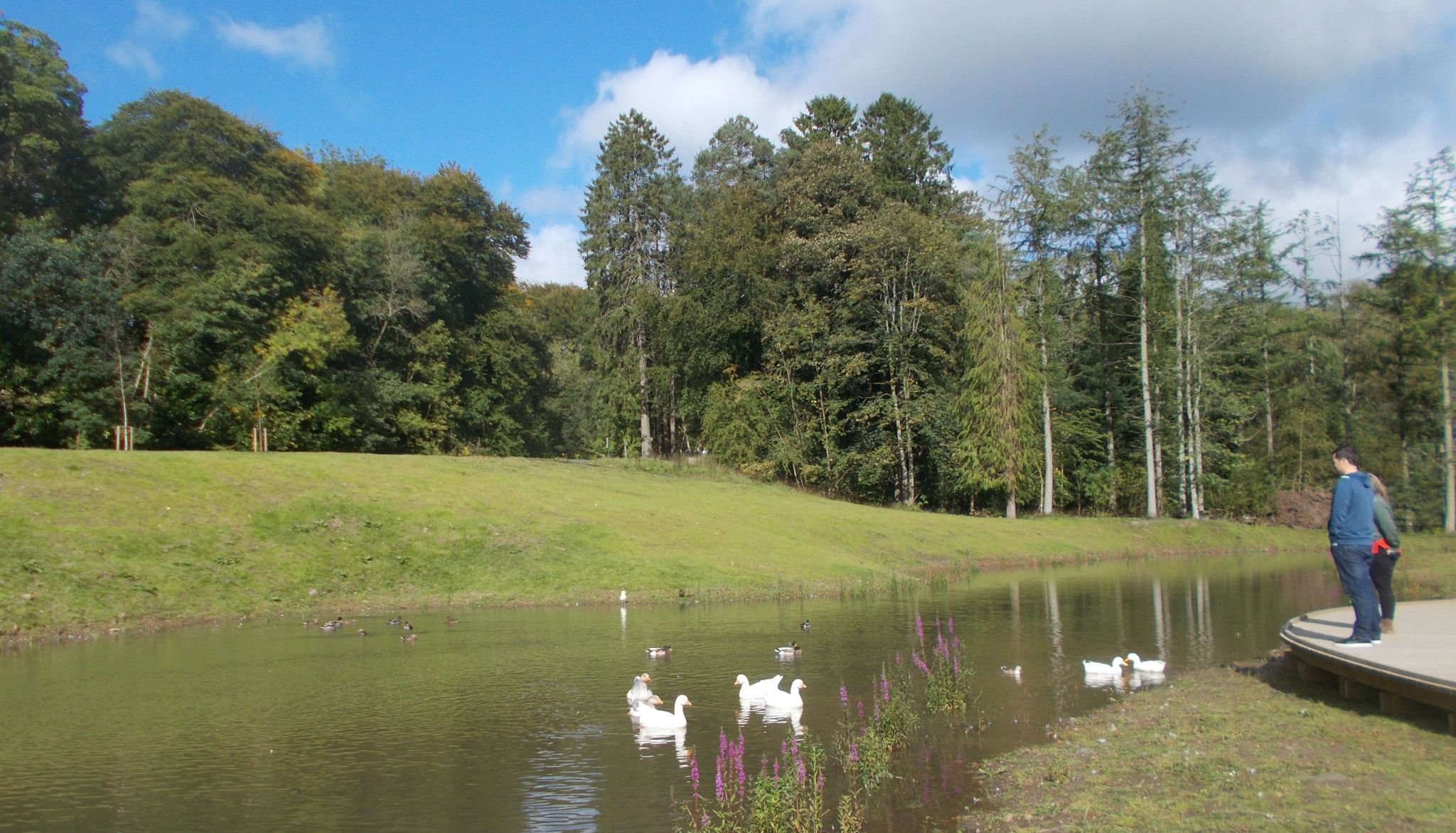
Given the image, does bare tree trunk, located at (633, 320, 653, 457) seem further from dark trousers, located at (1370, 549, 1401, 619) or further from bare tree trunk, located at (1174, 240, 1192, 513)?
dark trousers, located at (1370, 549, 1401, 619)

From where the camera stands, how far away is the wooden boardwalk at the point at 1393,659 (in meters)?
10.7

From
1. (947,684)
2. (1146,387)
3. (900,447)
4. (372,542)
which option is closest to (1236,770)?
(947,684)

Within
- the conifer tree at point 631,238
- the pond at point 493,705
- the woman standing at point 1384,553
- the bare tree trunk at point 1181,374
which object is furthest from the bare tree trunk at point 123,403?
the bare tree trunk at point 1181,374

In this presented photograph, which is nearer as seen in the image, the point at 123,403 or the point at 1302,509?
the point at 123,403

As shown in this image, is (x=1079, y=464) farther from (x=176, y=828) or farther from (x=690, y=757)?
(x=176, y=828)

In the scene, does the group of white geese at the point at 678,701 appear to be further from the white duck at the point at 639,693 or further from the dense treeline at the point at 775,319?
the dense treeline at the point at 775,319

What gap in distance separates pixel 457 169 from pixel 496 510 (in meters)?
43.4

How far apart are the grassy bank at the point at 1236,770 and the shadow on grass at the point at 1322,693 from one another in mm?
59

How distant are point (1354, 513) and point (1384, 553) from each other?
2.93 feet

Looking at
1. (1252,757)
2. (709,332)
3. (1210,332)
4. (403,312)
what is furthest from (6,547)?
(1210,332)

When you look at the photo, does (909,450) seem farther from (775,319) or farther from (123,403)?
(123,403)

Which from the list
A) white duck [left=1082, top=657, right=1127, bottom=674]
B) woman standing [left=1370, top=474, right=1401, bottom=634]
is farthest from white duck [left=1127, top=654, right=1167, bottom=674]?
woman standing [left=1370, top=474, right=1401, bottom=634]

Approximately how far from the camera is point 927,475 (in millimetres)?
63812

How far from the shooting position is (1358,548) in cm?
1322
